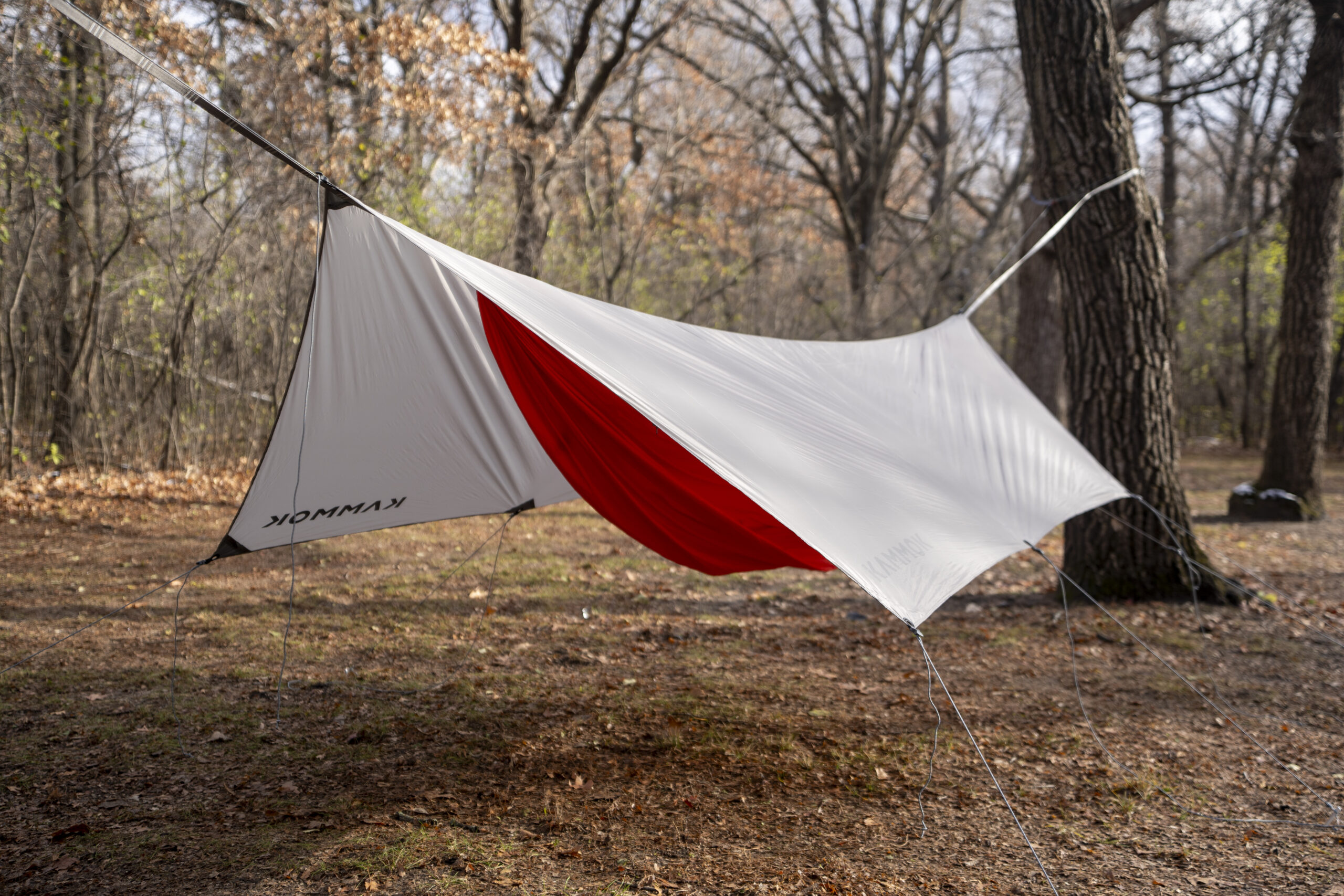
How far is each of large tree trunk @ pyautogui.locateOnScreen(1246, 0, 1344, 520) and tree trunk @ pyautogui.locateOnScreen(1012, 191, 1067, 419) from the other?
2361 millimetres

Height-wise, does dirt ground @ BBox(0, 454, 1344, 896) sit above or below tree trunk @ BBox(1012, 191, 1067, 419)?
below

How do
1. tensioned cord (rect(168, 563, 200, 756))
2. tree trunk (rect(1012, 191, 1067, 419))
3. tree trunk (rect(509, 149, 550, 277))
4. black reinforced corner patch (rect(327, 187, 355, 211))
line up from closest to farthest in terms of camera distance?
black reinforced corner patch (rect(327, 187, 355, 211)) < tensioned cord (rect(168, 563, 200, 756)) < tree trunk (rect(509, 149, 550, 277)) < tree trunk (rect(1012, 191, 1067, 419))

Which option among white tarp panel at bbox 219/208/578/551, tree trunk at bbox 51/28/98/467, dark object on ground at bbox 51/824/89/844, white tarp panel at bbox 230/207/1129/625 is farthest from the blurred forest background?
dark object on ground at bbox 51/824/89/844

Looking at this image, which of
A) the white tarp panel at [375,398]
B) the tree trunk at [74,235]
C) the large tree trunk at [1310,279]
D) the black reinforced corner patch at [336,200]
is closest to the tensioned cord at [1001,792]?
the white tarp panel at [375,398]

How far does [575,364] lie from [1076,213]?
3282 mm

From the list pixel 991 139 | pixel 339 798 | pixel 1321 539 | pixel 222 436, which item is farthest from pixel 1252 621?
pixel 991 139

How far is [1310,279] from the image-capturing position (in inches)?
265

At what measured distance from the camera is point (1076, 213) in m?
4.35

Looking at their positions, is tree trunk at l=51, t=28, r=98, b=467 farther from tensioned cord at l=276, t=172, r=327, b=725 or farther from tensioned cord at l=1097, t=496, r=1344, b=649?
tensioned cord at l=1097, t=496, r=1344, b=649

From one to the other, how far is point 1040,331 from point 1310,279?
2792 mm

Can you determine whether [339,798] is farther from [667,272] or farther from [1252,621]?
[667,272]

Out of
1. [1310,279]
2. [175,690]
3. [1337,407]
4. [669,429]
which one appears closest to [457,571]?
[175,690]

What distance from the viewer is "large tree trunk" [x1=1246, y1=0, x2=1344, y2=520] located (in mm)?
6469

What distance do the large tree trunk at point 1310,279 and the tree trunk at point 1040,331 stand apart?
2361 mm
